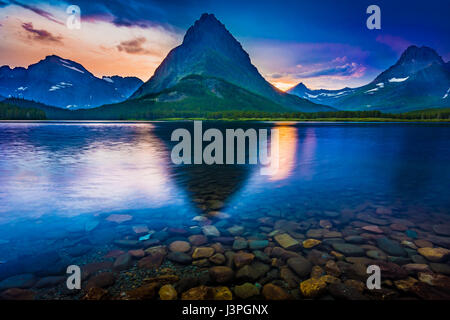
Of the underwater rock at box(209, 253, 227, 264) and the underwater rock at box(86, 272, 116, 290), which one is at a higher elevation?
A: the underwater rock at box(209, 253, 227, 264)

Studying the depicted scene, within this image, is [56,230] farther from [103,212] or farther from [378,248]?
[378,248]

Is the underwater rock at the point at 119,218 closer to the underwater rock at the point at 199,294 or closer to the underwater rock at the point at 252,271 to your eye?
the underwater rock at the point at 199,294

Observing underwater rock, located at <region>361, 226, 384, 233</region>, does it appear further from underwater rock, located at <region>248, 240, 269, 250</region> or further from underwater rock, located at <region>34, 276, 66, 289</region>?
underwater rock, located at <region>34, 276, 66, 289</region>

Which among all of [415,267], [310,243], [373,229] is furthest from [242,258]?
[373,229]

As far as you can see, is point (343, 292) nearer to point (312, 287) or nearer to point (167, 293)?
point (312, 287)

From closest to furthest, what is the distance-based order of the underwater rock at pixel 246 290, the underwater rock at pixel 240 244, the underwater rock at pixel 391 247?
the underwater rock at pixel 246 290 → the underwater rock at pixel 391 247 → the underwater rock at pixel 240 244

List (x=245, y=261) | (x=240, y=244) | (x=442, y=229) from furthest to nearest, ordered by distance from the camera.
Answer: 1. (x=442, y=229)
2. (x=240, y=244)
3. (x=245, y=261)

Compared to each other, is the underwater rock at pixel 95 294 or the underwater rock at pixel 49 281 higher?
the underwater rock at pixel 95 294

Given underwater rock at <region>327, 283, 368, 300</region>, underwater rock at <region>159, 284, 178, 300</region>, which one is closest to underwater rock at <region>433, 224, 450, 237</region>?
underwater rock at <region>327, 283, 368, 300</region>

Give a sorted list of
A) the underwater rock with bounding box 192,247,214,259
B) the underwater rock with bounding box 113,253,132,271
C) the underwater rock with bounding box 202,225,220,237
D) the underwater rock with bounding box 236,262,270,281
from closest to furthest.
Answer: the underwater rock with bounding box 236,262,270,281 < the underwater rock with bounding box 113,253,132,271 < the underwater rock with bounding box 192,247,214,259 < the underwater rock with bounding box 202,225,220,237

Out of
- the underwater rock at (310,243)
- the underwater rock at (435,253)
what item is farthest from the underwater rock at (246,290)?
the underwater rock at (435,253)

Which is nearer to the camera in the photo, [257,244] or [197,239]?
[257,244]

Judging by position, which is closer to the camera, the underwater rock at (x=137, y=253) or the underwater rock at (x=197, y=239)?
the underwater rock at (x=137, y=253)
